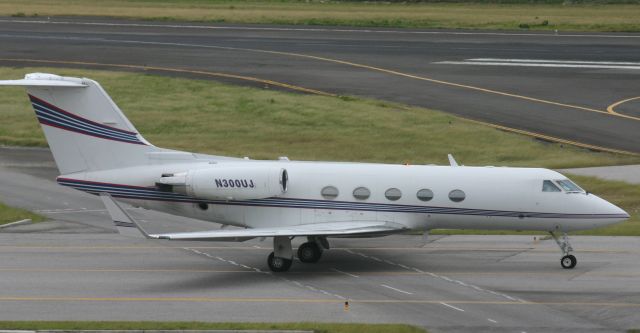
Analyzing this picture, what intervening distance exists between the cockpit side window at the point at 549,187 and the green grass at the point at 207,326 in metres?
7.55

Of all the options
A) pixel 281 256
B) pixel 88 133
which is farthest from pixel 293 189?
pixel 88 133

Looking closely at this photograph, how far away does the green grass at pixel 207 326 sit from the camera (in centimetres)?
2627

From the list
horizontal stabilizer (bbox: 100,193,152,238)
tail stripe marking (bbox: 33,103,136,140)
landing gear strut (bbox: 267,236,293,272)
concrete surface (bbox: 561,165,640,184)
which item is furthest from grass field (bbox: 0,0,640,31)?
horizontal stabilizer (bbox: 100,193,152,238)

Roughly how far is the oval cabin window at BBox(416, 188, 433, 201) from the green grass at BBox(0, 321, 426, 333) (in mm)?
6393

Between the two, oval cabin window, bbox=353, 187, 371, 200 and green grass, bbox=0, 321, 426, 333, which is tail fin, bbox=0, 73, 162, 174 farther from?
green grass, bbox=0, 321, 426, 333

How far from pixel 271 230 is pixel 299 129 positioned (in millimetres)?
23678

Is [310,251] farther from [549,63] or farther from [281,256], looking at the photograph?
[549,63]

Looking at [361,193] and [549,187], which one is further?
[361,193]

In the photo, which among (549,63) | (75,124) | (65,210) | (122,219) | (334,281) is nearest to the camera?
(122,219)

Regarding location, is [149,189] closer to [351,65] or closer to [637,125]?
[637,125]

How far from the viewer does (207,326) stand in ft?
87.0

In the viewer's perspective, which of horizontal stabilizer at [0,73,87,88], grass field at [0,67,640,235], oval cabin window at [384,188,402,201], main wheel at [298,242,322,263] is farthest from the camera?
grass field at [0,67,640,235]

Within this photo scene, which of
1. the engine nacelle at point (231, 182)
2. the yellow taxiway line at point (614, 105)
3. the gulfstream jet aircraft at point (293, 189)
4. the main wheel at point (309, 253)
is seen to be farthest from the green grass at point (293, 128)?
the engine nacelle at point (231, 182)

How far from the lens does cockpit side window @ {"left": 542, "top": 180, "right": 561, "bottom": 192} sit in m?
32.2
